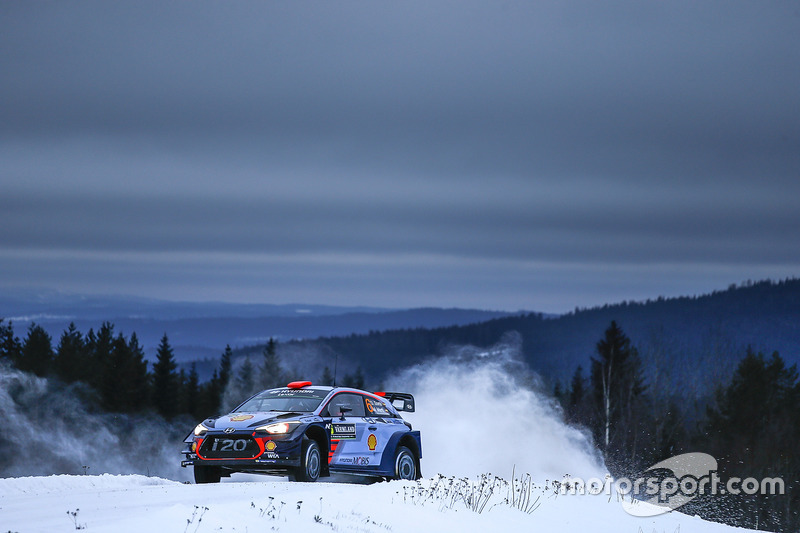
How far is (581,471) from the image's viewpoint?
1314 inches

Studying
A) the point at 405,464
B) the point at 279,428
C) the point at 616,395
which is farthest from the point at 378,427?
the point at 616,395

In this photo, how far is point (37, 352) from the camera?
7788cm

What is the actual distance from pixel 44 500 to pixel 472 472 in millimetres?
19136

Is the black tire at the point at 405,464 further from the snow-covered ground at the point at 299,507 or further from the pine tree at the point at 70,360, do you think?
the pine tree at the point at 70,360

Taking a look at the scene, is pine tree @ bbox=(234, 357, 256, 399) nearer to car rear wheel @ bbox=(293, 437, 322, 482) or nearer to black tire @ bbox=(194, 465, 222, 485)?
black tire @ bbox=(194, 465, 222, 485)

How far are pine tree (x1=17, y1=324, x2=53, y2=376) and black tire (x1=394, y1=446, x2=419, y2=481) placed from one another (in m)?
62.1

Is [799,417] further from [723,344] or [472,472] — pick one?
[472,472]

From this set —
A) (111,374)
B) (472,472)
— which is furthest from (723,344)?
(472,472)

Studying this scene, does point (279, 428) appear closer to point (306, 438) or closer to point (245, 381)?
point (306, 438)

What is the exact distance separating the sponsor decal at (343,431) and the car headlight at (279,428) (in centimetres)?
103

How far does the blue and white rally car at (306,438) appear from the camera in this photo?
15.8 m

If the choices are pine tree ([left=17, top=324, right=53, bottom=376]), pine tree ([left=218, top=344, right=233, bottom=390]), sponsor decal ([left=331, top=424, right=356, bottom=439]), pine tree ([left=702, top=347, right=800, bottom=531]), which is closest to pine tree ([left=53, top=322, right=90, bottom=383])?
Answer: pine tree ([left=17, top=324, right=53, bottom=376])

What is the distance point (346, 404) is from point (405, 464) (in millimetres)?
1873

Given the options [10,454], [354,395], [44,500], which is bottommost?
[10,454]
